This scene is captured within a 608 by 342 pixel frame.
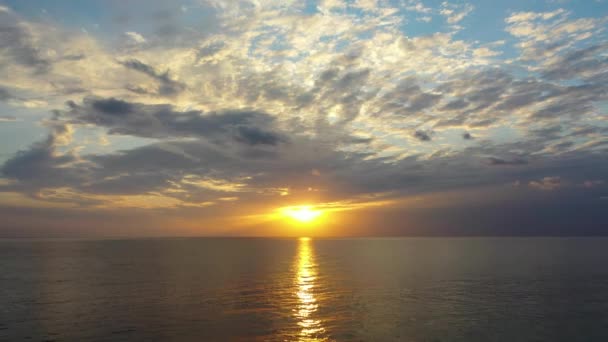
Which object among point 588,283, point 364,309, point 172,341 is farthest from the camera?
point 588,283

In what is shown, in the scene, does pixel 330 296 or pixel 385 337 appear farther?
pixel 330 296

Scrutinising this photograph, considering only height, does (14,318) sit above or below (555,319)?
above

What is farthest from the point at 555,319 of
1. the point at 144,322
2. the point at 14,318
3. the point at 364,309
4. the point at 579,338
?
the point at 14,318

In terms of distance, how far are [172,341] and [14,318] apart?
21740 mm

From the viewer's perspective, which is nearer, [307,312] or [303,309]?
[307,312]

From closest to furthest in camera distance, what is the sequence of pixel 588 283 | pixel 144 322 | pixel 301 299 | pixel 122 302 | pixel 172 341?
pixel 172 341
pixel 144 322
pixel 122 302
pixel 301 299
pixel 588 283

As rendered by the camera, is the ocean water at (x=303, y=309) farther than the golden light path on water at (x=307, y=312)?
Yes

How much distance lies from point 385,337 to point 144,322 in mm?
24733

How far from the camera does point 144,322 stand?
4225 cm

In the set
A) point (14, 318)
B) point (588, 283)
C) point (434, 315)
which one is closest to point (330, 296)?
point (434, 315)

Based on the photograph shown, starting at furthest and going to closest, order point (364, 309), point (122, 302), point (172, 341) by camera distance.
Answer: point (122, 302) < point (364, 309) < point (172, 341)

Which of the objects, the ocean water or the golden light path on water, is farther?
the ocean water

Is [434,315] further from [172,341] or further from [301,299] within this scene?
[172,341]

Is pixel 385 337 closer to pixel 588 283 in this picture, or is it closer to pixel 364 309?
pixel 364 309
